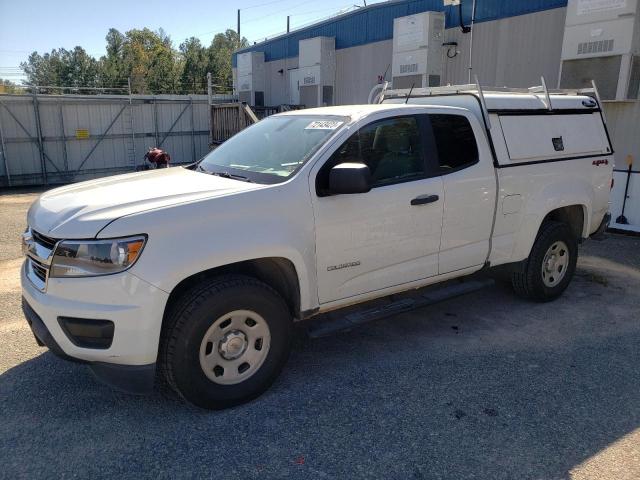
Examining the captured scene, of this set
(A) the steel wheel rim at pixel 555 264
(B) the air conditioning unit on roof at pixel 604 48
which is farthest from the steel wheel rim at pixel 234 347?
(B) the air conditioning unit on roof at pixel 604 48

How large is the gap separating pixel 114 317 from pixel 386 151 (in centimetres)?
218

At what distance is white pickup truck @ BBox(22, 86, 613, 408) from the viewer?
2832 millimetres

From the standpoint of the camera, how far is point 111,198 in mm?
3160

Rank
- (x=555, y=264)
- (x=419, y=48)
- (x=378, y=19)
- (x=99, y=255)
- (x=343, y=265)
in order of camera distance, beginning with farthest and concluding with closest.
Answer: (x=378, y=19), (x=419, y=48), (x=555, y=264), (x=343, y=265), (x=99, y=255)

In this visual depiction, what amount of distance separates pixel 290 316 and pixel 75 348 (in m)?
1.29

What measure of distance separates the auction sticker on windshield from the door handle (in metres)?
0.78


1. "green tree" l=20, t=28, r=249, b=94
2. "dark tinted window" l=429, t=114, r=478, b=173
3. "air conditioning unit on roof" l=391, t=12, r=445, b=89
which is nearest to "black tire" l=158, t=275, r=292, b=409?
"dark tinted window" l=429, t=114, r=478, b=173

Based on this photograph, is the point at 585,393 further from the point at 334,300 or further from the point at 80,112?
the point at 80,112

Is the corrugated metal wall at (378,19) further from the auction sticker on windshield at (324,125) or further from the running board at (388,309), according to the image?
the auction sticker on windshield at (324,125)

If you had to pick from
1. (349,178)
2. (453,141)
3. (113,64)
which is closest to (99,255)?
(349,178)

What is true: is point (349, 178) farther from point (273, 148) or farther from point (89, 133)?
point (89, 133)

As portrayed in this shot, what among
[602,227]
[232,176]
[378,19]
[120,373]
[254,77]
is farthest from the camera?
[254,77]

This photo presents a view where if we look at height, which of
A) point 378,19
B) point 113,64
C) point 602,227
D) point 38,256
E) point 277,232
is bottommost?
point 602,227

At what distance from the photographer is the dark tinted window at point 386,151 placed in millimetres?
3592
